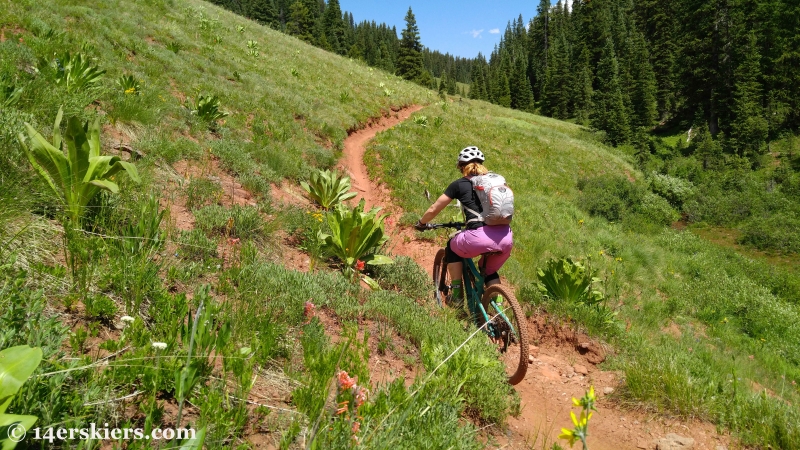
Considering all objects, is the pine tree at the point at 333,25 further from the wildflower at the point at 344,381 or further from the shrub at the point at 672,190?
the wildflower at the point at 344,381

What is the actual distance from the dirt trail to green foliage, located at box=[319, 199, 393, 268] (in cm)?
252

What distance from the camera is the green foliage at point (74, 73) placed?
559 centimetres

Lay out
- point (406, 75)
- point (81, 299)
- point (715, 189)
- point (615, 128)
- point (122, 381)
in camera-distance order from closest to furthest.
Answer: point (122, 381) < point (81, 299) < point (715, 189) < point (615, 128) < point (406, 75)

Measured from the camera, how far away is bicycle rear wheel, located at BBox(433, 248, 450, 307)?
18.8 ft

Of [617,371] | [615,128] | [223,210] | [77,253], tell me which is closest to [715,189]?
[615,128]

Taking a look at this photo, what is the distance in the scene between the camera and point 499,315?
4.49 meters

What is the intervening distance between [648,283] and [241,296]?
10827 millimetres

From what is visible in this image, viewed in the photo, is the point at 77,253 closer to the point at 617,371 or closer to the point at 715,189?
the point at 617,371

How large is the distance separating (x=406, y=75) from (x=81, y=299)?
2172 inches

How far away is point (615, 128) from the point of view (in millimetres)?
32469

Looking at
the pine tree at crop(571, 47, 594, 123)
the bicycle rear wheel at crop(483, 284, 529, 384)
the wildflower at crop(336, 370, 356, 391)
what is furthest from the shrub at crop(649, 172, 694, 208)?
the pine tree at crop(571, 47, 594, 123)

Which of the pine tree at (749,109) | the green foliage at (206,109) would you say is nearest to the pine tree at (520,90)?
the pine tree at (749,109)

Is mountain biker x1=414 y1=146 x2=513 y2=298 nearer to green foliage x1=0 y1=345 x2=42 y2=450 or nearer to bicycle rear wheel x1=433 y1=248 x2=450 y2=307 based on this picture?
bicycle rear wheel x1=433 y1=248 x2=450 y2=307

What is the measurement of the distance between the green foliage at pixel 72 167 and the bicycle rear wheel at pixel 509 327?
11.8ft
